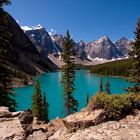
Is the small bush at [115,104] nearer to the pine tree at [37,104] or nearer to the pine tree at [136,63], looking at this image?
the pine tree at [136,63]

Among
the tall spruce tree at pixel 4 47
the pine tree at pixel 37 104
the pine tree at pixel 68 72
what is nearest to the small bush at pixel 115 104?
the tall spruce tree at pixel 4 47

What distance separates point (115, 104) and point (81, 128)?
286 centimetres

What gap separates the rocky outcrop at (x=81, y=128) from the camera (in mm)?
11434

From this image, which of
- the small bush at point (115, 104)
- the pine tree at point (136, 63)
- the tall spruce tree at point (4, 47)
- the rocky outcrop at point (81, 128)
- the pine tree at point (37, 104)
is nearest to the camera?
the rocky outcrop at point (81, 128)

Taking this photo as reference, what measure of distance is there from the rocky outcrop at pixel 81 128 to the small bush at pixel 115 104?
0.42 m

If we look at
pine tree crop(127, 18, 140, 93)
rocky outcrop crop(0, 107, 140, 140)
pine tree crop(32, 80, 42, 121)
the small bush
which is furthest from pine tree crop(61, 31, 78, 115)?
rocky outcrop crop(0, 107, 140, 140)

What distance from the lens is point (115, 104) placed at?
1557 cm

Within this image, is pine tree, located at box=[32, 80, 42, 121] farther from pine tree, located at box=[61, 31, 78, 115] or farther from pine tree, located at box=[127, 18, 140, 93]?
pine tree, located at box=[127, 18, 140, 93]

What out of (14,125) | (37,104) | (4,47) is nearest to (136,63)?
(4,47)

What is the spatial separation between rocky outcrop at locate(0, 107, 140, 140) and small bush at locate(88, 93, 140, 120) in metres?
0.42

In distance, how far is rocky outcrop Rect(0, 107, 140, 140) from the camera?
11434 millimetres

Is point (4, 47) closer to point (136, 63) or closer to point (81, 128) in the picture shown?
point (81, 128)

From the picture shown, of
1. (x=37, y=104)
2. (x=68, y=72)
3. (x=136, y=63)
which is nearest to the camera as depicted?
(x=136, y=63)

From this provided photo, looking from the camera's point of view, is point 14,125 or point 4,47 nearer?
point 14,125
